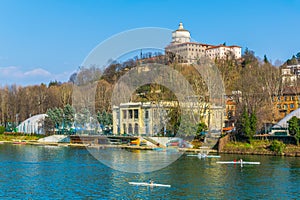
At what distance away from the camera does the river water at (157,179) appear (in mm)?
25797

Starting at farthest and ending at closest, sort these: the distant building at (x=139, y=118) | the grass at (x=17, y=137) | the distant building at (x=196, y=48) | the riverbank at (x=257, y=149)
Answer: the distant building at (x=196, y=48), the grass at (x=17, y=137), the distant building at (x=139, y=118), the riverbank at (x=257, y=149)

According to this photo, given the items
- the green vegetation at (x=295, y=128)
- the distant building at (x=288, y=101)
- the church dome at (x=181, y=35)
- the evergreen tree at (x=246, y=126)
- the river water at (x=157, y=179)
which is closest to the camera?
the river water at (x=157, y=179)

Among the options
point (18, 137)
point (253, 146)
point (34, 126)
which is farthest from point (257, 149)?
point (18, 137)

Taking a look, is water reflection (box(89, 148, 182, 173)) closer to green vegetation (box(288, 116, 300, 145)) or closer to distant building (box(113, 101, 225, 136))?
distant building (box(113, 101, 225, 136))

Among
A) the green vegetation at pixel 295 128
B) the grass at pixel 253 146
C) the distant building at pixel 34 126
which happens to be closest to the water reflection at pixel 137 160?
the grass at pixel 253 146

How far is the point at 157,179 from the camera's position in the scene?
3038 cm

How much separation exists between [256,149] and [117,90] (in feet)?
83.5

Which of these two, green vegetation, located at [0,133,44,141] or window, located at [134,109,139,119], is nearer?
window, located at [134,109,139,119]

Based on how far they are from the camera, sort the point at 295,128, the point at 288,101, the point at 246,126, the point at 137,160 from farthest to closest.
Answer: the point at 288,101 < the point at 246,126 < the point at 295,128 < the point at 137,160

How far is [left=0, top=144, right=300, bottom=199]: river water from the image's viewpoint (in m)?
25.8

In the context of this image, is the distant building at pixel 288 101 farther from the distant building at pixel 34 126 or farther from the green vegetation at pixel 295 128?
the distant building at pixel 34 126

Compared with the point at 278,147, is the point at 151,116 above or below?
above

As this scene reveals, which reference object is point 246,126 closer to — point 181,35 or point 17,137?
point 17,137

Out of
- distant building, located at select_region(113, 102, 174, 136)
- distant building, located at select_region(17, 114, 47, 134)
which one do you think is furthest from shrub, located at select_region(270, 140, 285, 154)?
distant building, located at select_region(17, 114, 47, 134)
